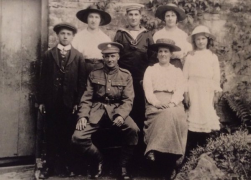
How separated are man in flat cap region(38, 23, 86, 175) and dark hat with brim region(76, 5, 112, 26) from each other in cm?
42

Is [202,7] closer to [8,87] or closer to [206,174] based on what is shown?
[206,174]

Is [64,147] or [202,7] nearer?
[64,147]

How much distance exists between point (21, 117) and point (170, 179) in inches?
105

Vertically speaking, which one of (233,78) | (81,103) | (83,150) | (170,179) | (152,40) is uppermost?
(152,40)

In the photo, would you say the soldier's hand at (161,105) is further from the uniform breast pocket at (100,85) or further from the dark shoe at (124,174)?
the dark shoe at (124,174)

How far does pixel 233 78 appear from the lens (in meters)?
6.02

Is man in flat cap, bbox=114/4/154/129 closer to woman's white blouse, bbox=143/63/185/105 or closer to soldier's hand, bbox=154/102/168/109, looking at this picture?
woman's white blouse, bbox=143/63/185/105

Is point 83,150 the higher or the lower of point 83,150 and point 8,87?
the lower

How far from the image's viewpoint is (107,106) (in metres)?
4.50

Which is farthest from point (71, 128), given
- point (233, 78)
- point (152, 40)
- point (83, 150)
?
point (233, 78)

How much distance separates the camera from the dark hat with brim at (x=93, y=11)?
4.97m

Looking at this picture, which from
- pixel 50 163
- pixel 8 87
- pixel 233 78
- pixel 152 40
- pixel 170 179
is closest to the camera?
pixel 170 179

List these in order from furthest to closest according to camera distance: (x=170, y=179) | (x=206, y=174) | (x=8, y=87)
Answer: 1. (x=8, y=87)
2. (x=170, y=179)
3. (x=206, y=174)

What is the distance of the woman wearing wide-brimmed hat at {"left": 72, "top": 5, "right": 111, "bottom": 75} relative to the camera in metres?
4.95
